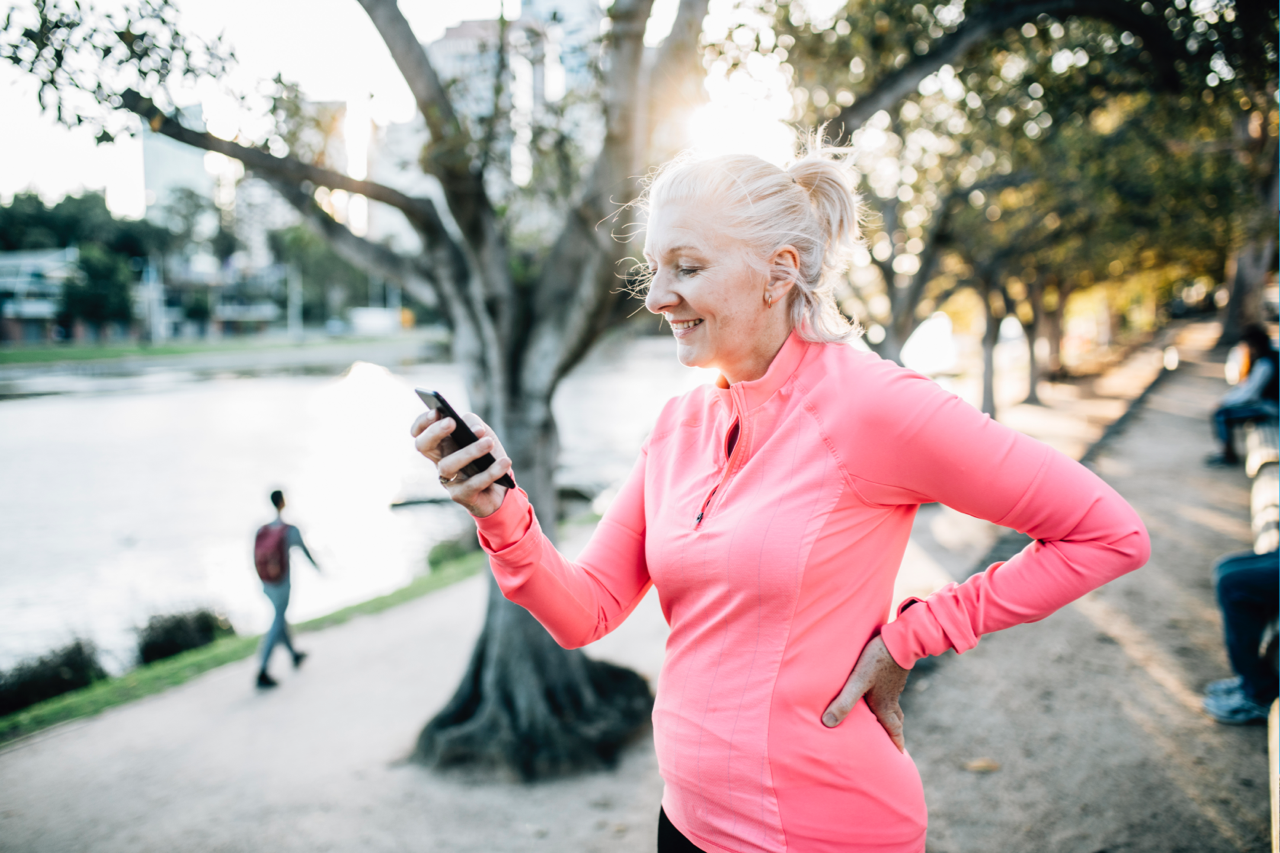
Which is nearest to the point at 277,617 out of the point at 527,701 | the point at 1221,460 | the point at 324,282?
the point at 527,701

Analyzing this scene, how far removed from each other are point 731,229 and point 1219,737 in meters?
4.52

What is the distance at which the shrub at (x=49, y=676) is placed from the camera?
784 centimetres

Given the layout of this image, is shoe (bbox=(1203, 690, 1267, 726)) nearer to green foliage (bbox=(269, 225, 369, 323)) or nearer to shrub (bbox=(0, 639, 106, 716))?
shrub (bbox=(0, 639, 106, 716))

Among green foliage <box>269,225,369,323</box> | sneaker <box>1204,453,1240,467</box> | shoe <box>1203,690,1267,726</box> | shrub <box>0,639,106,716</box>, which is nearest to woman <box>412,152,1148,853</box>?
shoe <box>1203,690,1267,726</box>

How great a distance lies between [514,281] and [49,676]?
691cm

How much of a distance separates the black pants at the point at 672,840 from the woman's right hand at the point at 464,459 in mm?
780

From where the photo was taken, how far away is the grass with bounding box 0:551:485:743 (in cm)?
670

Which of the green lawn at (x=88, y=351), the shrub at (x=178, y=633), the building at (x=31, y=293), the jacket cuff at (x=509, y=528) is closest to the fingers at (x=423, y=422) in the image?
the jacket cuff at (x=509, y=528)

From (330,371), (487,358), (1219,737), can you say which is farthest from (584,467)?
(330,371)

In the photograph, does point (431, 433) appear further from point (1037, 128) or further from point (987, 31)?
point (1037, 128)

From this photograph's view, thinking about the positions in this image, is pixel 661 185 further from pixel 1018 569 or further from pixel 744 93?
pixel 744 93

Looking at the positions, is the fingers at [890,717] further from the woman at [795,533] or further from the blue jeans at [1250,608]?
the blue jeans at [1250,608]

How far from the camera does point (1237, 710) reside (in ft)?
14.6

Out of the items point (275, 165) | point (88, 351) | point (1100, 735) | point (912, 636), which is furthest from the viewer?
point (88, 351)
